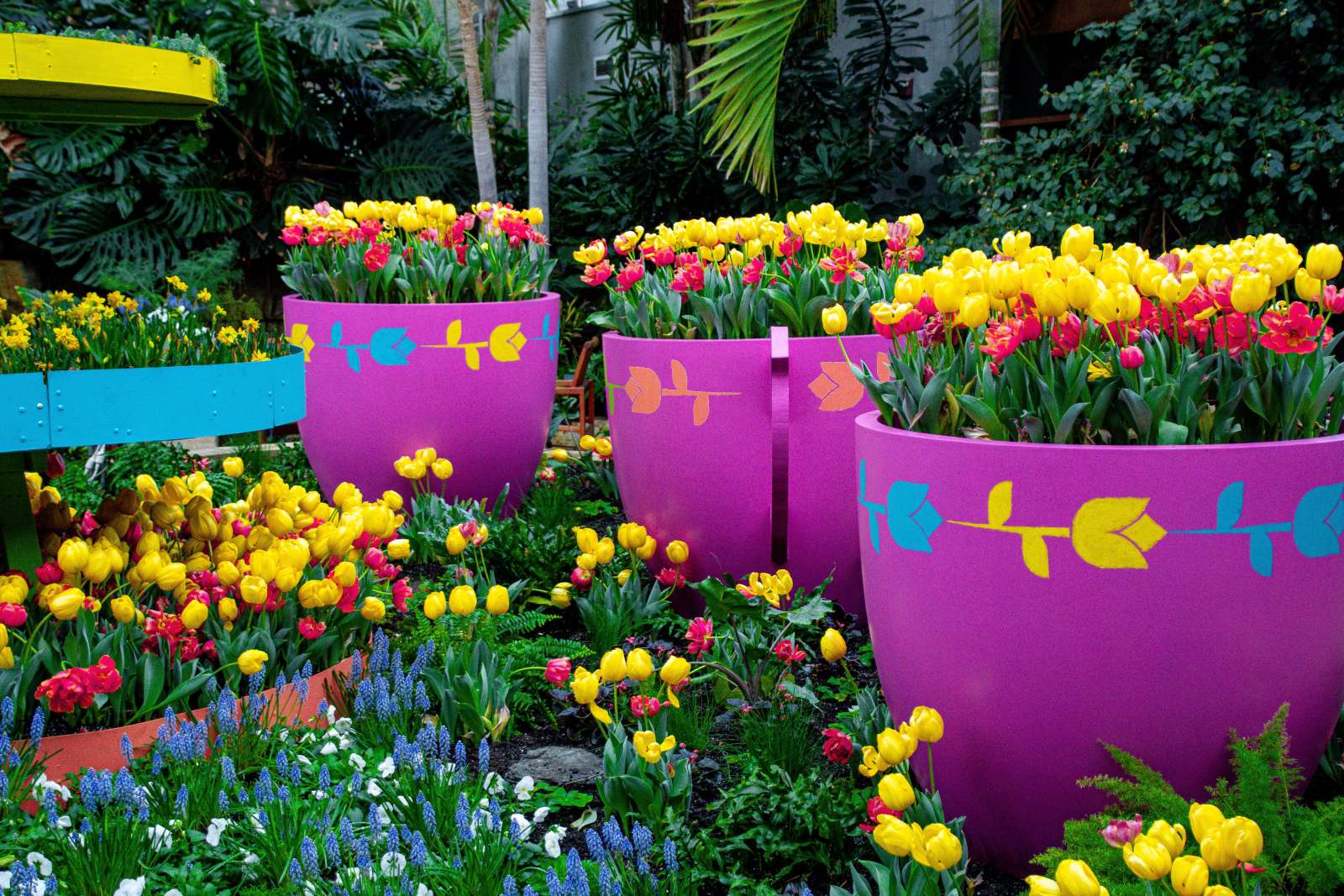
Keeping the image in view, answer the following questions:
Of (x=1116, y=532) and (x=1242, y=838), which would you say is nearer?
(x=1242, y=838)

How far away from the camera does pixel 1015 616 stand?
159cm

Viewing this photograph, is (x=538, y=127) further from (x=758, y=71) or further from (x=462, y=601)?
(x=462, y=601)

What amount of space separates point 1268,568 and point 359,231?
303cm

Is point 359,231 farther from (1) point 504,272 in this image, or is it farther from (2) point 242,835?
(2) point 242,835

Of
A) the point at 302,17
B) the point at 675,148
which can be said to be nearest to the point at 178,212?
the point at 302,17

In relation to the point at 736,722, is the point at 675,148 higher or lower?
higher

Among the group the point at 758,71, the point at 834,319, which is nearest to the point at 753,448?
the point at 834,319

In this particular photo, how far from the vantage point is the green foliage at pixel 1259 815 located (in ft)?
4.33

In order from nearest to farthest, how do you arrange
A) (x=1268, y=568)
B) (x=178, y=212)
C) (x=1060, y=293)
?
(x=1268, y=568), (x=1060, y=293), (x=178, y=212)

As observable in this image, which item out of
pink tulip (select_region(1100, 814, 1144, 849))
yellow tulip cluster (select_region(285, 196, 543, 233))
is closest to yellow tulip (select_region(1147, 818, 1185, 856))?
pink tulip (select_region(1100, 814, 1144, 849))

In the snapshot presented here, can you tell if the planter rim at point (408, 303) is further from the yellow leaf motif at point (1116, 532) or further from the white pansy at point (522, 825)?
the yellow leaf motif at point (1116, 532)

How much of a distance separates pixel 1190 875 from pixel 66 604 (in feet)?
5.70

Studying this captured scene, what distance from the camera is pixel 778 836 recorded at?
1.70m

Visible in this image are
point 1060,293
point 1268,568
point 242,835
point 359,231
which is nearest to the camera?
point 1268,568
